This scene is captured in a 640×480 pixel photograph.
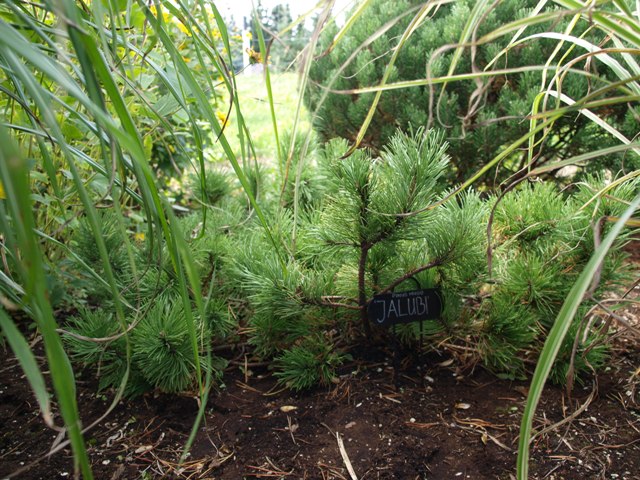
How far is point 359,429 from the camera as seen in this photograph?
3.49 ft

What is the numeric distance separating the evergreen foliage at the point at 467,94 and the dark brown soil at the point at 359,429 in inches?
37.3

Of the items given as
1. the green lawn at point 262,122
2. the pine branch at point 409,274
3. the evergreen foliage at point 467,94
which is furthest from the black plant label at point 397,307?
the green lawn at point 262,122

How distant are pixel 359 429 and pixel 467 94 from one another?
1.54 m

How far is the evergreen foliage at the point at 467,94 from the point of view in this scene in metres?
1.99

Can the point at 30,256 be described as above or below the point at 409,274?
above

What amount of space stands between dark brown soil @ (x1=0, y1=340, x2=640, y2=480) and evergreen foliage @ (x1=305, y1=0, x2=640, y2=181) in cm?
95

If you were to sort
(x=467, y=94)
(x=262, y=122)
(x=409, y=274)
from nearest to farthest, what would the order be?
(x=409, y=274), (x=467, y=94), (x=262, y=122)

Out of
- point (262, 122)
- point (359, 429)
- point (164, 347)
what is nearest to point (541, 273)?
point (359, 429)

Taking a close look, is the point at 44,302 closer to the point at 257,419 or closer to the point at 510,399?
the point at 257,419

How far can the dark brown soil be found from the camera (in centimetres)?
97

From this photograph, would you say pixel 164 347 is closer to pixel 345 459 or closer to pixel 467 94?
pixel 345 459

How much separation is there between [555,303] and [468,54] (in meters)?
1.34

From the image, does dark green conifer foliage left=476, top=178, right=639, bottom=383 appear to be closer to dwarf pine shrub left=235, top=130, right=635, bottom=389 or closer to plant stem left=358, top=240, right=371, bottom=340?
dwarf pine shrub left=235, top=130, right=635, bottom=389

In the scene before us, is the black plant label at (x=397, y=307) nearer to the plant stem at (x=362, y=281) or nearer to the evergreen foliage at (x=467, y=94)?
the plant stem at (x=362, y=281)
